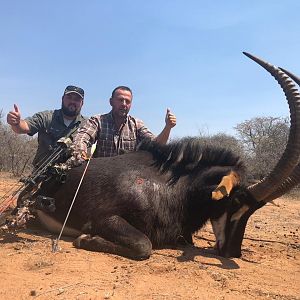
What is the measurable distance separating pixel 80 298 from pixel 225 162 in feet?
9.15

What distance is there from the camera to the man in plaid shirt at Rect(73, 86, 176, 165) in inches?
265

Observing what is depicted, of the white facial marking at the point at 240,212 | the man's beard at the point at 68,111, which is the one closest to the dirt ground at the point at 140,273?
the white facial marking at the point at 240,212

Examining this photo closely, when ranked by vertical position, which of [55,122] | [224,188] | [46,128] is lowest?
[224,188]

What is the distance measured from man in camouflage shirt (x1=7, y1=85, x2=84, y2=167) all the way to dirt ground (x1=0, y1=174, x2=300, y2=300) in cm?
186

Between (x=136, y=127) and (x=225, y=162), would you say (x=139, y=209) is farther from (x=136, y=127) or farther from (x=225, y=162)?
(x=136, y=127)

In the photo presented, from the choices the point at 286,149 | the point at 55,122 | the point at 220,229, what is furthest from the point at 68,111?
the point at 286,149

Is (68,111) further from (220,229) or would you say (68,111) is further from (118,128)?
(220,229)

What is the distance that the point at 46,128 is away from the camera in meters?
7.06

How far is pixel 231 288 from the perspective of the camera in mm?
3773

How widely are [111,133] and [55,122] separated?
3.27 ft

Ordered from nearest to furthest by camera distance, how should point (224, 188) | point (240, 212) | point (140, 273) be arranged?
point (140, 273) → point (224, 188) → point (240, 212)

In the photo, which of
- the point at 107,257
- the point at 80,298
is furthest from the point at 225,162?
the point at 80,298

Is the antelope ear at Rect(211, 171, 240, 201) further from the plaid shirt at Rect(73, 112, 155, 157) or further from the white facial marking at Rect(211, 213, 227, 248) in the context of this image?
the plaid shirt at Rect(73, 112, 155, 157)

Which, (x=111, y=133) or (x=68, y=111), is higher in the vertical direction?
(x=68, y=111)
